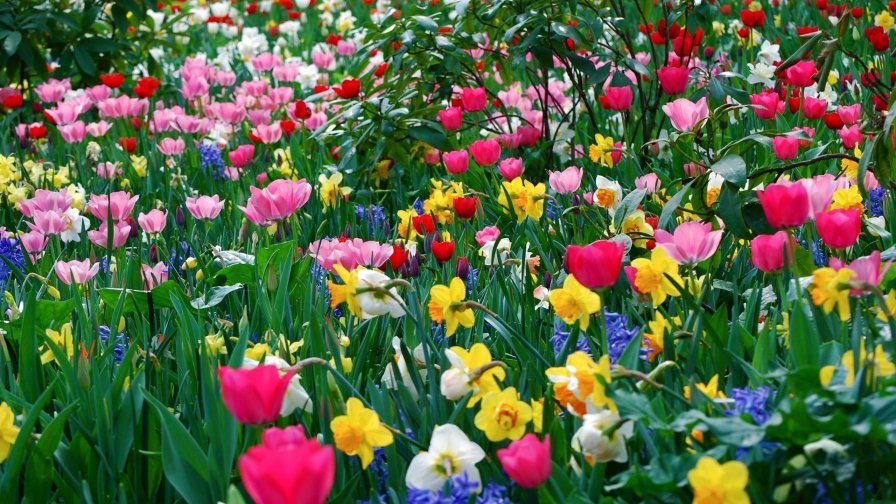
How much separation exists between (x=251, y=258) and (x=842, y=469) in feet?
4.49

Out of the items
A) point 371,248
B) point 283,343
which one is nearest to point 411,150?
point 371,248

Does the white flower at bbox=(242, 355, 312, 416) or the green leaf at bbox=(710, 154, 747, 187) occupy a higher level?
the green leaf at bbox=(710, 154, 747, 187)

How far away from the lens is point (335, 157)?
3439 millimetres

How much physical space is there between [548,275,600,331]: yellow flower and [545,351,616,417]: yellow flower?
0.17m

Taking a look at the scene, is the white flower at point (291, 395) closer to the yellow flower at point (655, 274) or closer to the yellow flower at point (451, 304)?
the yellow flower at point (451, 304)

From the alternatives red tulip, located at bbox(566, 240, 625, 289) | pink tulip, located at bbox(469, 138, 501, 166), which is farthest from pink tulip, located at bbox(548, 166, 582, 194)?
red tulip, located at bbox(566, 240, 625, 289)

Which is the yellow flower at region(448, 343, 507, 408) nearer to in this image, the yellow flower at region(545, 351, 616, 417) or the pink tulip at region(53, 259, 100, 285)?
the yellow flower at region(545, 351, 616, 417)

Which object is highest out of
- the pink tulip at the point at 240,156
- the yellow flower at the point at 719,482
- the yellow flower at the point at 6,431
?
the yellow flower at the point at 719,482

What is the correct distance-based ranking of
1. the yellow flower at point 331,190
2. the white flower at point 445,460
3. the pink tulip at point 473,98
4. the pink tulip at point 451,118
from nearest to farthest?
the white flower at point 445,460, the yellow flower at point 331,190, the pink tulip at point 451,118, the pink tulip at point 473,98

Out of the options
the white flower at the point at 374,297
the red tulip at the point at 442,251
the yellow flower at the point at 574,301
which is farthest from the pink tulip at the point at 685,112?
the white flower at the point at 374,297

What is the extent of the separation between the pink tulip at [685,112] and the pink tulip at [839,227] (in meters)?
0.64

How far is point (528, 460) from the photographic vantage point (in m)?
0.96

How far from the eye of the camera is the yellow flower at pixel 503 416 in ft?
3.72

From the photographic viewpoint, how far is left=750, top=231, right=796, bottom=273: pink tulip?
4.62ft
